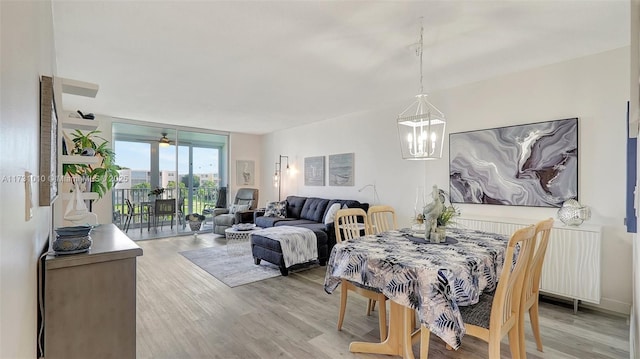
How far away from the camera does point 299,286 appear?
3.58 m

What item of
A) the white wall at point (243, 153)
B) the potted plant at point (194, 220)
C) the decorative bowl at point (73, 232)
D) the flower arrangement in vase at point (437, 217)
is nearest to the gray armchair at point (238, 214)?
the potted plant at point (194, 220)

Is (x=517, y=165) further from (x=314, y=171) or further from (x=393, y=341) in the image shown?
(x=314, y=171)

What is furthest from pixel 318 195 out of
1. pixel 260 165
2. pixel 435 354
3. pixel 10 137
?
pixel 10 137

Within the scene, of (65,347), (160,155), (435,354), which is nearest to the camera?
(65,347)

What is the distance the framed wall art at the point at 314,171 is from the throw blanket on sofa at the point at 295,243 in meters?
1.85

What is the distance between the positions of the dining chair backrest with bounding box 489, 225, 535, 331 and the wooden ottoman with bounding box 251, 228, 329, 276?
271 centimetres

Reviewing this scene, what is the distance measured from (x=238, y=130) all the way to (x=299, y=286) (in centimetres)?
478

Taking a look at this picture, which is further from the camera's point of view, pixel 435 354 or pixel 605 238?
pixel 605 238

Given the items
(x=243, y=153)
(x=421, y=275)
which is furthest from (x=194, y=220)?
(x=421, y=275)

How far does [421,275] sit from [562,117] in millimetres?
2699

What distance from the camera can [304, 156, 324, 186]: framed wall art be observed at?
20.1 ft

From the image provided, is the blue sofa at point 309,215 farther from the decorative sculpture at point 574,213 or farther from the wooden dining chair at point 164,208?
the decorative sculpture at point 574,213

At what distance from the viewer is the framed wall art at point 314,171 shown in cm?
613

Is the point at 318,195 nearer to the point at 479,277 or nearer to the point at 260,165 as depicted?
the point at 260,165
